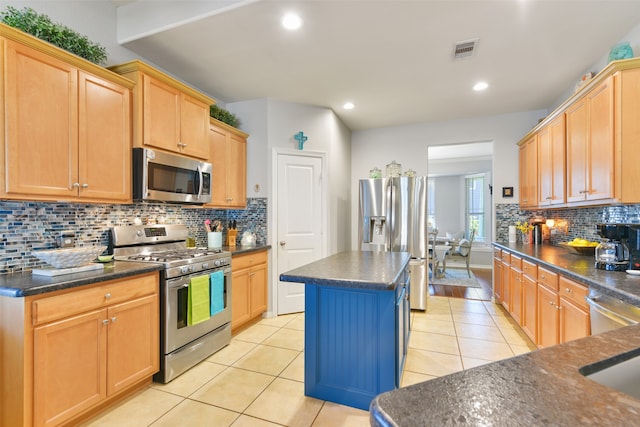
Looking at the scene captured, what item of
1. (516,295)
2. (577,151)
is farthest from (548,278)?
(577,151)

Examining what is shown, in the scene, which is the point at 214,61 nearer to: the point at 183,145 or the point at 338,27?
the point at 183,145

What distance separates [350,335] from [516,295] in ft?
7.88

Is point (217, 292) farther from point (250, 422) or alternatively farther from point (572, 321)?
point (572, 321)

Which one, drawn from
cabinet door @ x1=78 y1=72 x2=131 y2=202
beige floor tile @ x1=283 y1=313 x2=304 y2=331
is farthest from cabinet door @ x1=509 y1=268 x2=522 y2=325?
cabinet door @ x1=78 y1=72 x2=131 y2=202

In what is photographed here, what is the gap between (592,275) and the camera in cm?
195

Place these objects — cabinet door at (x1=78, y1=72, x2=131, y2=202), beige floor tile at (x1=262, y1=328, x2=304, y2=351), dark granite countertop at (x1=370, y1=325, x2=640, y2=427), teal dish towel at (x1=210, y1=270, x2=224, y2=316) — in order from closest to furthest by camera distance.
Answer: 1. dark granite countertop at (x1=370, y1=325, x2=640, y2=427)
2. cabinet door at (x1=78, y1=72, x2=131, y2=202)
3. teal dish towel at (x1=210, y1=270, x2=224, y2=316)
4. beige floor tile at (x1=262, y1=328, x2=304, y2=351)

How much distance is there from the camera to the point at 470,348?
286 centimetres

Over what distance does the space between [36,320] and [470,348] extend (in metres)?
3.29

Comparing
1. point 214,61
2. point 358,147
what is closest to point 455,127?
point 358,147

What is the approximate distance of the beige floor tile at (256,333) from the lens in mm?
3100

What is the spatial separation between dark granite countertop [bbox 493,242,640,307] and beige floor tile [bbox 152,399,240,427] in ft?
7.69

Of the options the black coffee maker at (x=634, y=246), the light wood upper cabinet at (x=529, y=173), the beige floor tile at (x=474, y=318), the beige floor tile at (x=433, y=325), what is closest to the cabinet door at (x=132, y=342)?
the beige floor tile at (x=433, y=325)

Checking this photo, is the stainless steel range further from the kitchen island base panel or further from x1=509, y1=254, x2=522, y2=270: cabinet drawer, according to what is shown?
x1=509, y1=254, x2=522, y2=270: cabinet drawer

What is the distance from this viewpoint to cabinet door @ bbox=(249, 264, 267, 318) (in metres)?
3.42
